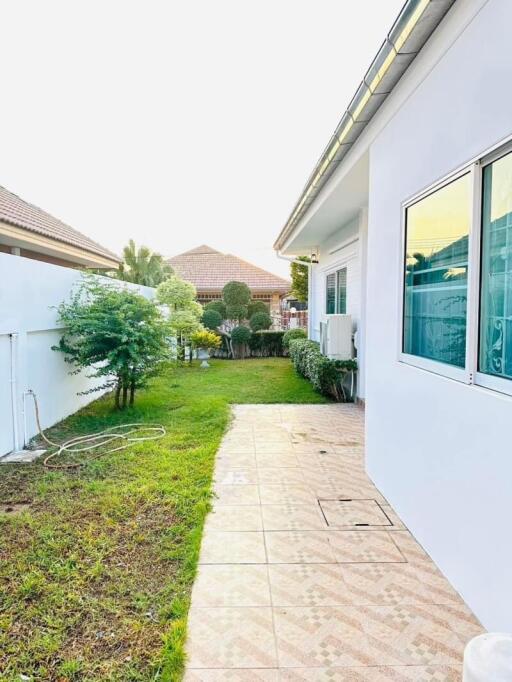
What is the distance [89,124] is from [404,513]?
37.3 feet

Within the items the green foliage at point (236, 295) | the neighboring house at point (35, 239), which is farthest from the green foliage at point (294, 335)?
the neighboring house at point (35, 239)

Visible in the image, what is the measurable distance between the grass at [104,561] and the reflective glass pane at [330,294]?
6.75m

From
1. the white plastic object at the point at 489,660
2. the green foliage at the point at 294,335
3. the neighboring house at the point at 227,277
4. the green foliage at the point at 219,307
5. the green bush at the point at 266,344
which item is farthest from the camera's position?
the neighboring house at the point at 227,277

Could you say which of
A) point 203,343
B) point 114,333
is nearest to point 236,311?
point 203,343

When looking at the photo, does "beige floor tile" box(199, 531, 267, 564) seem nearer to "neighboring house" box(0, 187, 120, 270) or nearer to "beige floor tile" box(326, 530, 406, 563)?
"beige floor tile" box(326, 530, 406, 563)

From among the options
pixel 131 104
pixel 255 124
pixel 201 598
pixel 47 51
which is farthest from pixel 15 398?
pixel 255 124

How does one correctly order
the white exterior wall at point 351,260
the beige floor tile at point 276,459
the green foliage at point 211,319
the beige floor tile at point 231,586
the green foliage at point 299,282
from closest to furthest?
the beige floor tile at point 231,586
the beige floor tile at point 276,459
the white exterior wall at point 351,260
the green foliage at point 211,319
the green foliage at point 299,282

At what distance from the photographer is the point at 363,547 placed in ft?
11.5

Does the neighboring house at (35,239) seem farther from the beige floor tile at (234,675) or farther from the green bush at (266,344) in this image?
the beige floor tile at (234,675)

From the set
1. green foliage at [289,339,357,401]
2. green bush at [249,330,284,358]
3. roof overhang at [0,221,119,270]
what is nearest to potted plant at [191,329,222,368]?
green bush at [249,330,284,358]

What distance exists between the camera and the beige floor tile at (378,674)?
7.13ft

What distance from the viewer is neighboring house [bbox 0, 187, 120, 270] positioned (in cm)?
945

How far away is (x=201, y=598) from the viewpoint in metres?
2.85

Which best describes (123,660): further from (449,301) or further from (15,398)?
(15,398)
